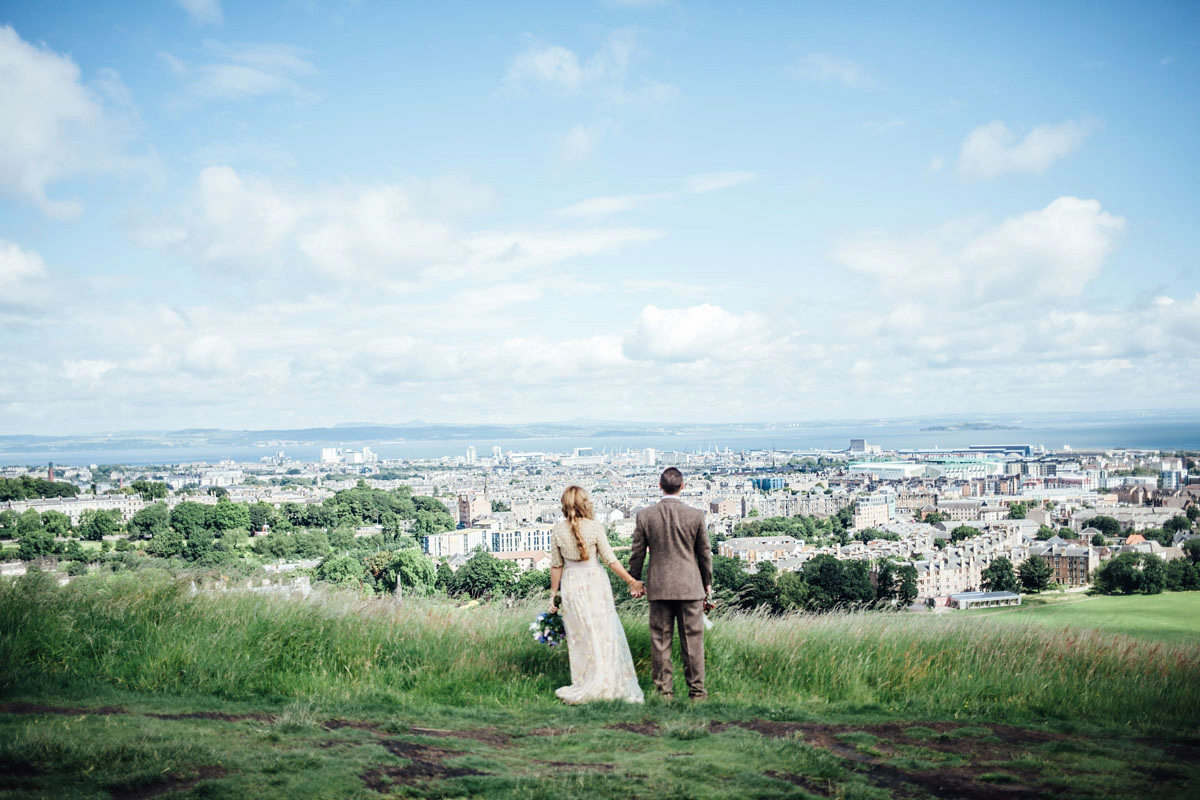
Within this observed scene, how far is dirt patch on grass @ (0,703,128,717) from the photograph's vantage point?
16.9 ft

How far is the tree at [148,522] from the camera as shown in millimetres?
53938

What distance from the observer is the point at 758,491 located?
11300 cm

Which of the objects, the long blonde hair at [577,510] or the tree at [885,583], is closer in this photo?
the long blonde hair at [577,510]

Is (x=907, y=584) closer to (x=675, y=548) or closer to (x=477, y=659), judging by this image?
(x=477, y=659)

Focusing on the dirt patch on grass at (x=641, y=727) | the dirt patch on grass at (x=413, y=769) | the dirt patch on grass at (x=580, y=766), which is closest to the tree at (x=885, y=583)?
the dirt patch on grass at (x=641, y=727)

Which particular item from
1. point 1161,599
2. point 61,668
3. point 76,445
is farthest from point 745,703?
point 76,445

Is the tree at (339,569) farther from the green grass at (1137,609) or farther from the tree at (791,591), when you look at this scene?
the green grass at (1137,609)

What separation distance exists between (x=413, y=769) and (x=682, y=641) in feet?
8.37

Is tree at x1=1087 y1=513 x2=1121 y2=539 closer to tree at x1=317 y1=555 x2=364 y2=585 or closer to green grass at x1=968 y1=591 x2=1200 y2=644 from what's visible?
green grass at x1=968 y1=591 x2=1200 y2=644

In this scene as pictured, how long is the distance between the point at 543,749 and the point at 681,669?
7.34ft

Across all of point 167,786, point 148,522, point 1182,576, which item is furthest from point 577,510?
point 148,522

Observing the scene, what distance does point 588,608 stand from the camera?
6.21 m

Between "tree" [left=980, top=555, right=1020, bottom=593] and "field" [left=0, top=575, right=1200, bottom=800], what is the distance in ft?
123

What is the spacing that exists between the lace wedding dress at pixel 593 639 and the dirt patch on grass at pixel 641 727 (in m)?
0.52
